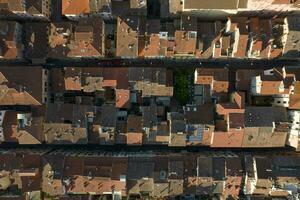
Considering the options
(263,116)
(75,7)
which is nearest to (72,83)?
(75,7)

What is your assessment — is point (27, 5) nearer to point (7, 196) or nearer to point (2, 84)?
point (2, 84)

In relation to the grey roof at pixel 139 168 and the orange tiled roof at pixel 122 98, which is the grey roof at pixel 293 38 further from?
the grey roof at pixel 139 168

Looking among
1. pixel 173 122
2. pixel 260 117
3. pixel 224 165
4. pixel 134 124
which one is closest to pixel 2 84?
pixel 134 124

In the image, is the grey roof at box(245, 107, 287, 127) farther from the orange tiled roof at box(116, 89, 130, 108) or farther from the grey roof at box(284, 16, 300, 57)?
the orange tiled roof at box(116, 89, 130, 108)

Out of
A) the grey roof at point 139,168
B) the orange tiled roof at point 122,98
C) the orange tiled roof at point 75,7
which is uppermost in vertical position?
the orange tiled roof at point 75,7

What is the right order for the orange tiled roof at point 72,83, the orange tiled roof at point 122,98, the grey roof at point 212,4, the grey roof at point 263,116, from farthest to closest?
the orange tiled roof at point 72,83 < the orange tiled roof at point 122,98 < the grey roof at point 263,116 < the grey roof at point 212,4

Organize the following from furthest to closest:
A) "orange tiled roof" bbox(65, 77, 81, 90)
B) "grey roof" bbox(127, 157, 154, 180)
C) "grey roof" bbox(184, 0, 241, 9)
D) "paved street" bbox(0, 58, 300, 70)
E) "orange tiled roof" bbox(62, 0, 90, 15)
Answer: "paved street" bbox(0, 58, 300, 70) < "orange tiled roof" bbox(65, 77, 81, 90) < "orange tiled roof" bbox(62, 0, 90, 15) < "grey roof" bbox(127, 157, 154, 180) < "grey roof" bbox(184, 0, 241, 9)

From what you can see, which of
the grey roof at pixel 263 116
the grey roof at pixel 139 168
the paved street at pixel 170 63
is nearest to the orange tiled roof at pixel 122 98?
the paved street at pixel 170 63

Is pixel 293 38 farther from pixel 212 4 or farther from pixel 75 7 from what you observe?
pixel 75 7

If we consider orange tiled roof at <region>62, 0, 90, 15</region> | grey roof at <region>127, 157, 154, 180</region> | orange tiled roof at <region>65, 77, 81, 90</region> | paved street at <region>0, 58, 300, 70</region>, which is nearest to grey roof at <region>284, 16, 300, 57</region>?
paved street at <region>0, 58, 300, 70</region>
